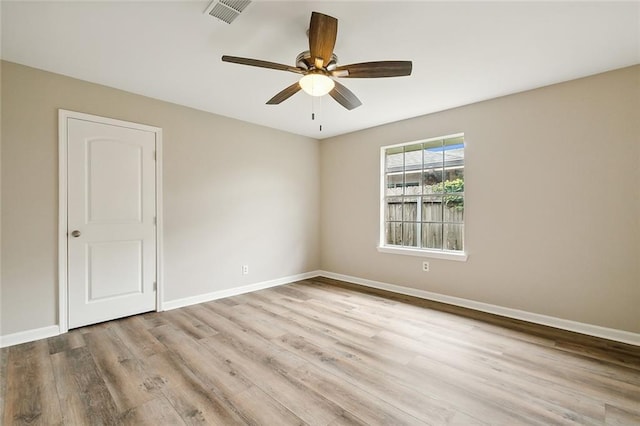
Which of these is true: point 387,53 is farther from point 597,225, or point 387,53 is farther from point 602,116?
point 597,225

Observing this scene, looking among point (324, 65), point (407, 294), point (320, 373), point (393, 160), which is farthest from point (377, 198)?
point (320, 373)

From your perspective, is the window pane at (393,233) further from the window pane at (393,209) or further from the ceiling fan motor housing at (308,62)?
the ceiling fan motor housing at (308,62)

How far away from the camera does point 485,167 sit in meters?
3.43

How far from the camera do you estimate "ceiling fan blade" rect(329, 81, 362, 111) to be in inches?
94.8

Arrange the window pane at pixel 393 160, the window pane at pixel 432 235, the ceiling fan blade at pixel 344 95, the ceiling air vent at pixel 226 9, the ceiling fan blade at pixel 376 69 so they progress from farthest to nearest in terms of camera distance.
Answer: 1. the window pane at pixel 393 160
2. the window pane at pixel 432 235
3. the ceiling fan blade at pixel 344 95
4. the ceiling fan blade at pixel 376 69
5. the ceiling air vent at pixel 226 9

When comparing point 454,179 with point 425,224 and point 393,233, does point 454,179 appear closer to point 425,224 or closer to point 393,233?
point 425,224

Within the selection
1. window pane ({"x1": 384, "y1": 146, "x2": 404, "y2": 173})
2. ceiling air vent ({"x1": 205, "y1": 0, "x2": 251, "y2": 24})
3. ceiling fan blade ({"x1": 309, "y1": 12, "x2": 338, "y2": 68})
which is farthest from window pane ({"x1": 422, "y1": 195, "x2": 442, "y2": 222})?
ceiling air vent ({"x1": 205, "y1": 0, "x2": 251, "y2": 24})

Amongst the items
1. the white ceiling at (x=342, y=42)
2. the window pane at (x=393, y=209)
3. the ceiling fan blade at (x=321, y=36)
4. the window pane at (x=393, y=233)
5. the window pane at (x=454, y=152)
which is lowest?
the window pane at (x=393, y=233)

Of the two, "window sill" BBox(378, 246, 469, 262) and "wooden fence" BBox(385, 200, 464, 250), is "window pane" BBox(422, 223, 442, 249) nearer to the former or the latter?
"wooden fence" BBox(385, 200, 464, 250)

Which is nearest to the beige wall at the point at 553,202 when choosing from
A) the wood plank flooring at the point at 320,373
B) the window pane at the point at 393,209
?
the wood plank flooring at the point at 320,373

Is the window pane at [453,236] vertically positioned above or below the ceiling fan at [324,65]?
below

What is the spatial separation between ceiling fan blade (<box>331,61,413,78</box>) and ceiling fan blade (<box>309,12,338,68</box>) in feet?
0.50

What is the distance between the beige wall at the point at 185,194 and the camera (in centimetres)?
260

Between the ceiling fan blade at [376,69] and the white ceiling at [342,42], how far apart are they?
31 centimetres
